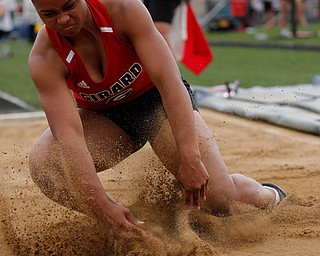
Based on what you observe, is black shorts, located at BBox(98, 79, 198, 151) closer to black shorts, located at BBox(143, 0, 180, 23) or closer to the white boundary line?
black shorts, located at BBox(143, 0, 180, 23)

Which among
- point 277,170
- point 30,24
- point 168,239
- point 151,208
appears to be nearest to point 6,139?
point 277,170

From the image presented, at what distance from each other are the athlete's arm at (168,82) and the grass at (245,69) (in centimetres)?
572

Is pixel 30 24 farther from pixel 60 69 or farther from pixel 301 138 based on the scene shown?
pixel 60 69

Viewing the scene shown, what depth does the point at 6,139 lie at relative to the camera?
22.2 feet

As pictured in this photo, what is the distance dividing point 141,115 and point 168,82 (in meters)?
0.58

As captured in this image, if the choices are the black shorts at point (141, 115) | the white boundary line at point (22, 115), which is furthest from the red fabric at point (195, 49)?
Answer: the black shorts at point (141, 115)

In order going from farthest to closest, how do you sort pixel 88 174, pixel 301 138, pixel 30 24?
pixel 30 24 → pixel 301 138 → pixel 88 174

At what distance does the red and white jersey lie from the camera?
3.51 meters

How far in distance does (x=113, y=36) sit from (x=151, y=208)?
3.29ft

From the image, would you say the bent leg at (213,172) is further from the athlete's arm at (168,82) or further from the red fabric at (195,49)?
the red fabric at (195,49)

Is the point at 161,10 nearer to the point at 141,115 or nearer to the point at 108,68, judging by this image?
the point at 141,115

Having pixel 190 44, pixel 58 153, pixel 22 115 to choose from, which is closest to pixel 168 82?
pixel 58 153

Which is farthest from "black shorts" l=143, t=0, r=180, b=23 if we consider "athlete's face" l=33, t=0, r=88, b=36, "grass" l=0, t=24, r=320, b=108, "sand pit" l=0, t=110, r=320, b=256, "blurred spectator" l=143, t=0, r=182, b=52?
"athlete's face" l=33, t=0, r=88, b=36

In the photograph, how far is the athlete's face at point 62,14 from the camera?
3244 mm
